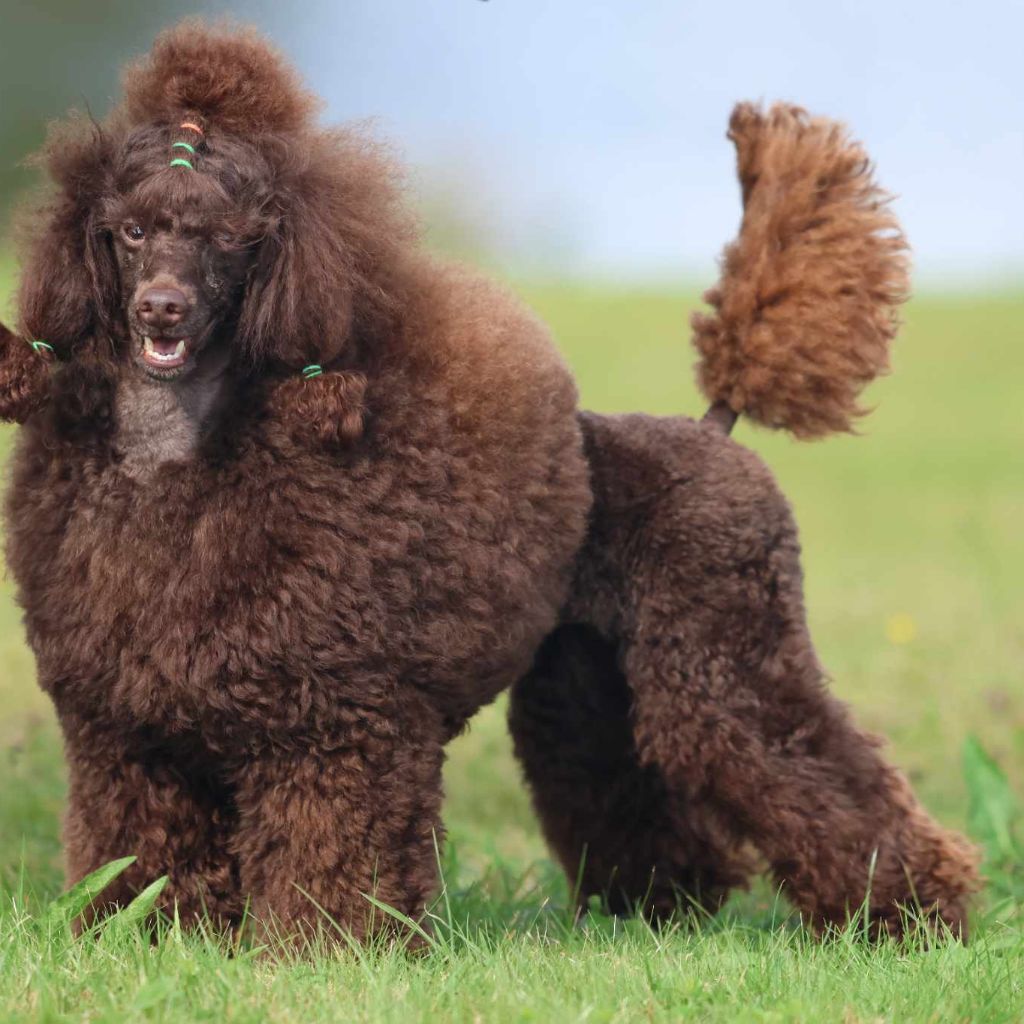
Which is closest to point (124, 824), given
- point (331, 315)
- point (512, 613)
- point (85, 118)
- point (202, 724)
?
point (202, 724)

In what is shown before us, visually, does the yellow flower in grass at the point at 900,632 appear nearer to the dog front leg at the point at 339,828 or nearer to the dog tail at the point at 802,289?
the dog tail at the point at 802,289

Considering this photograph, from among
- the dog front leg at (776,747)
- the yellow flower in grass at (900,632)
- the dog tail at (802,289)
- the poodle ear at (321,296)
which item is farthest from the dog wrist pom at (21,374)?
the yellow flower in grass at (900,632)

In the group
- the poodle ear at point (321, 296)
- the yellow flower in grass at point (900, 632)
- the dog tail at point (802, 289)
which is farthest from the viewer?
the yellow flower in grass at point (900, 632)

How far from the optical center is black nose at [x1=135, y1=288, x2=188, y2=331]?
312 centimetres

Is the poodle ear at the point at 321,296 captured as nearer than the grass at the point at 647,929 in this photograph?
No

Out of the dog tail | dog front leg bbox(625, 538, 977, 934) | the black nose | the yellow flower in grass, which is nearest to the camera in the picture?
the black nose

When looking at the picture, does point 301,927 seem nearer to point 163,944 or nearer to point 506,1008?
point 163,944

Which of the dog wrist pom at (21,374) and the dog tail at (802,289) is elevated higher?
the dog tail at (802,289)

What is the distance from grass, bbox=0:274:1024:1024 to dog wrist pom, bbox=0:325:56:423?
3.73 ft

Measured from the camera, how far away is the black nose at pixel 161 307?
3.12m

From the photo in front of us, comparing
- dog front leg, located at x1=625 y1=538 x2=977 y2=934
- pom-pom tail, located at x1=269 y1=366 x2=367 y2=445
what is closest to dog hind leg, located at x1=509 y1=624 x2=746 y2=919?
dog front leg, located at x1=625 y1=538 x2=977 y2=934

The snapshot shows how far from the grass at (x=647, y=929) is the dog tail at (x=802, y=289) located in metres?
1.47

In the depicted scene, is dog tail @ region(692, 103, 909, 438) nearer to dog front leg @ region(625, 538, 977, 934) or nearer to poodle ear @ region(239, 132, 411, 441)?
dog front leg @ region(625, 538, 977, 934)

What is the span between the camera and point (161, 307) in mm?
3123
